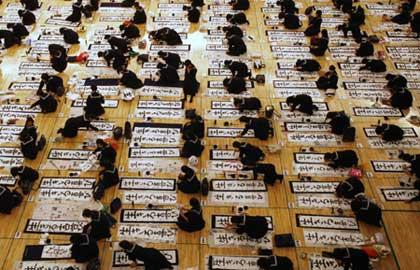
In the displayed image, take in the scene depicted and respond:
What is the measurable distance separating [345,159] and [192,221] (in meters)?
4.68

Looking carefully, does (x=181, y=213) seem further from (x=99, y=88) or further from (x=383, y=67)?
(x=383, y=67)

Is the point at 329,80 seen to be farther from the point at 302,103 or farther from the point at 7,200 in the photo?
the point at 7,200

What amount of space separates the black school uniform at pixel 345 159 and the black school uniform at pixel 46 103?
8.57m

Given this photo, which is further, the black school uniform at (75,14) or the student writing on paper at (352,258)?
the black school uniform at (75,14)

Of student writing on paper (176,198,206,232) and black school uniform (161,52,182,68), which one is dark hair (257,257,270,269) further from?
black school uniform (161,52,182,68)

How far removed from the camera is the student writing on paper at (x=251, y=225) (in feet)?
37.7

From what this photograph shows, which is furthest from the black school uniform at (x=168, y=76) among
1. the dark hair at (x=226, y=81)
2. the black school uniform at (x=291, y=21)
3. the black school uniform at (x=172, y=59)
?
the black school uniform at (x=291, y=21)

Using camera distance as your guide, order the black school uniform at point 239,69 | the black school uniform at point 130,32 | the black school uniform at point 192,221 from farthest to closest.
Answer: the black school uniform at point 130,32 → the black school uniform at point 239,69 → the black school uniform at point 192,221

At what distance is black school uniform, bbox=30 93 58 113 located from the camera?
15.2 m

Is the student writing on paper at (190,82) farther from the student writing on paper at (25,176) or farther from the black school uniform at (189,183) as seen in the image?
the student writing on paper at (25,176)

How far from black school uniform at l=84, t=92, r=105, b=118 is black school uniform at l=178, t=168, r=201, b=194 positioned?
161 inches

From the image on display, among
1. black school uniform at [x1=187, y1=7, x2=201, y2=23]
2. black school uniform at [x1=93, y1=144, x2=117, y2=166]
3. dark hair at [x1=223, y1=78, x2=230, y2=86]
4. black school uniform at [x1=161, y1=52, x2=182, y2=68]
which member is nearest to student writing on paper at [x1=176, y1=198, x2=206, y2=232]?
black school uniform at [x1=93, y1=144, x2=117, y2=166]

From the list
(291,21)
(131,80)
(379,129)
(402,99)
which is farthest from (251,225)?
(291,21)

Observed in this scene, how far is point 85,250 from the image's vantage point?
35.6 feet
